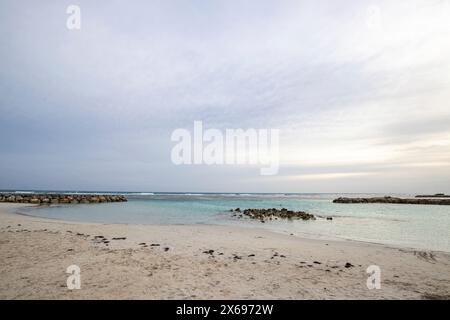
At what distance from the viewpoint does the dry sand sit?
638 cm

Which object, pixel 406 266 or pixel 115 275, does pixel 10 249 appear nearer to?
pixel 115 275

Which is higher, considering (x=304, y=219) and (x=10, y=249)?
(x=10, y=249)

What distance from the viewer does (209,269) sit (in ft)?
27.0

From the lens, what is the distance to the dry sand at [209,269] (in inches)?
251

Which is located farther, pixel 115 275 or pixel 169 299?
Result: pixel 115 275

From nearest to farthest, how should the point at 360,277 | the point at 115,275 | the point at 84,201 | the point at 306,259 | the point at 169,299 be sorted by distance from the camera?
the point at 169,299, the point at 115,275, the point at 360,277, the point at 306,259, the point at 84,201

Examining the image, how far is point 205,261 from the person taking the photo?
9.20 m
